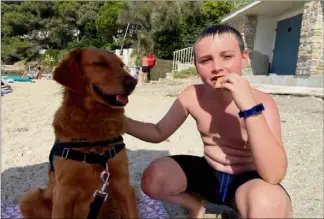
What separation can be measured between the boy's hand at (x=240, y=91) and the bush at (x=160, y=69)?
18335 mm

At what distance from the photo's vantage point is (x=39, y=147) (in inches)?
193

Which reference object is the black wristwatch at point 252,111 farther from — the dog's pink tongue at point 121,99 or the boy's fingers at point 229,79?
the dog's pink tongue at point 121,99

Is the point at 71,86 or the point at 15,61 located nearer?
the point at 71,86

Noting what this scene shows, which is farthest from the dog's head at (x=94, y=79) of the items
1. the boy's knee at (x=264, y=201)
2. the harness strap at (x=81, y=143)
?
the boy's knee at (x=264, y=201)

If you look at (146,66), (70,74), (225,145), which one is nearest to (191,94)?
(225,145)

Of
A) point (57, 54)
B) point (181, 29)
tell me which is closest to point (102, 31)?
point (57, 54)

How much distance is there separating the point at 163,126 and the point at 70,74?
88 cm

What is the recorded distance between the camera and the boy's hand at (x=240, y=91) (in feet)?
5.99

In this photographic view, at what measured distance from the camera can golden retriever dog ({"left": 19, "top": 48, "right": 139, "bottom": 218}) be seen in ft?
6.68

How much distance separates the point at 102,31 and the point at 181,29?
16829mm

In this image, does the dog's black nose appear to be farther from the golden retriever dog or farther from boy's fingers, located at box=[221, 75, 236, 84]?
boy's fingers, located at box=[221, 75, 236, 84]

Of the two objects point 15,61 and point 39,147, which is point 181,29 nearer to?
point 39,147

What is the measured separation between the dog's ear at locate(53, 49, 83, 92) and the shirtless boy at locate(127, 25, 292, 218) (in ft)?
1.93

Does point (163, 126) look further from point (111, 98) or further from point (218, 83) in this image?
point (218, 83)
